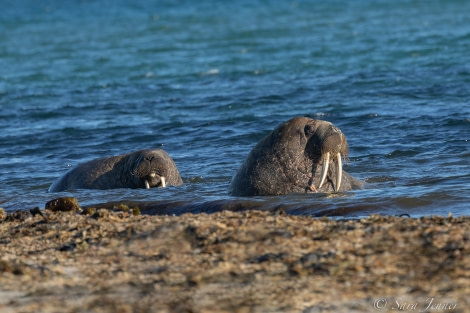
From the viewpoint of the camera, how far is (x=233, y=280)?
19.7ft

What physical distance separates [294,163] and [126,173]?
246cm

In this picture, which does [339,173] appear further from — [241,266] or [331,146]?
[241,266]

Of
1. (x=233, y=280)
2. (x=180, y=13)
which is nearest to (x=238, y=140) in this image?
(x=233, y=280)

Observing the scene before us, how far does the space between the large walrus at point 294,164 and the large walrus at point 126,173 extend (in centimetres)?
134

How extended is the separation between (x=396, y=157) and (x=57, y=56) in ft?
59.7

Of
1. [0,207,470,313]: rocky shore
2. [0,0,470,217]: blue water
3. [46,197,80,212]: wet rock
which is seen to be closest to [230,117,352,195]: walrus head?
[0,0,470,217]: blue water

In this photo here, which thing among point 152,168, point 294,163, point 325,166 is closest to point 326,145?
point 325,166

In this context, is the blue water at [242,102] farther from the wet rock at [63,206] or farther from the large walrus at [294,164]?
the wet rock at [63,206]

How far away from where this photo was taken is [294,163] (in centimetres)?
965

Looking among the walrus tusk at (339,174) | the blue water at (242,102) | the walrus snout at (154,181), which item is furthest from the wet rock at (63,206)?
the walrus tusk at (339,174)

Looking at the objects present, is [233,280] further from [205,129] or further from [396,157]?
[205,129]

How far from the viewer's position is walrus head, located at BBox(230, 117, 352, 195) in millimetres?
9492

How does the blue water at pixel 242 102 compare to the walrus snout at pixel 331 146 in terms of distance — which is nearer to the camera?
the walrus snout at pixel 331 146

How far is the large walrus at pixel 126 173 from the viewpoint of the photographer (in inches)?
432
